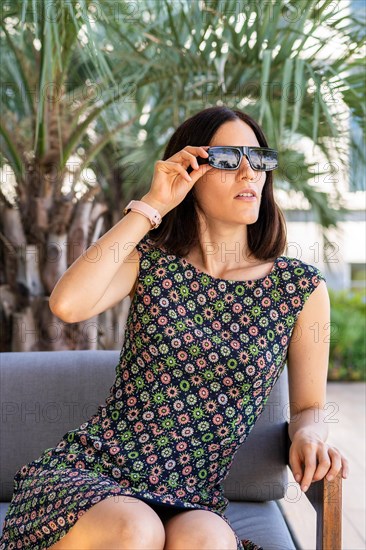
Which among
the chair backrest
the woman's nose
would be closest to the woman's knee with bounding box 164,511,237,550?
the chair backrest

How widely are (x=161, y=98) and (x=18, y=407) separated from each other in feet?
4.54

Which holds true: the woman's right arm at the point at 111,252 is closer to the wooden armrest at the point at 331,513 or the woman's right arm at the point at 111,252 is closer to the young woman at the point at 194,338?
the young woman at the point at 194,338

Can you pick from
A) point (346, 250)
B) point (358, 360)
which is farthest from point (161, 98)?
point (346, 250)

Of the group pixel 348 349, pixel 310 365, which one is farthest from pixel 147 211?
pixel 348 349

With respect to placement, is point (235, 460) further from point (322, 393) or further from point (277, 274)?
point (277, 274)

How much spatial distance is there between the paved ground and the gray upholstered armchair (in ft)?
1.72

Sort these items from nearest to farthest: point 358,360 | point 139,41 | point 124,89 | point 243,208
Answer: point 243,208, point 124,89, point 139,41, point 358,360

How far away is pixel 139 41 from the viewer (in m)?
2.77

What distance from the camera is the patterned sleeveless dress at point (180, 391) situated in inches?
58.1

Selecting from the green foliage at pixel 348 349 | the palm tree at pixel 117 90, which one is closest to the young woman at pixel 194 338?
the palm tree at pixel 117 90

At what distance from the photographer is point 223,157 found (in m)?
1.59

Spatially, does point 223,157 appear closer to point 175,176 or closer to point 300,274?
point 175,176

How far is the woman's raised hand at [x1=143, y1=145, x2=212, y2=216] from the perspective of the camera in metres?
1.58

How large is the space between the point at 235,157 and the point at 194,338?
0.38 m
